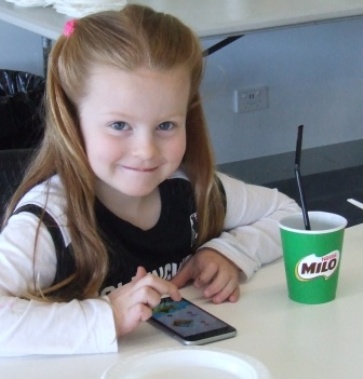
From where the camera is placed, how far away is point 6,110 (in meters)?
2.29


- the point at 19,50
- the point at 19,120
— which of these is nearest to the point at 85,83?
the point at 19,120

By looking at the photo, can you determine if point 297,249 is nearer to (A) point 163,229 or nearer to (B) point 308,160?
(A) point 163,229

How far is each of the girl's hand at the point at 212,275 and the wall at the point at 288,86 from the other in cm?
243

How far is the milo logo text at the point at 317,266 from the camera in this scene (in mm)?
1161

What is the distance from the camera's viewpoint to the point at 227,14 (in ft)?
8.86

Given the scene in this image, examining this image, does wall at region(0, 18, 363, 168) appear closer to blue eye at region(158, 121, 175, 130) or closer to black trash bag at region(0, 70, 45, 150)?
black trash bag at region(0, 70, 45, 150)

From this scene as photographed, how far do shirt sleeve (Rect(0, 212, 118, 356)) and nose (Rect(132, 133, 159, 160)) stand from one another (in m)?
0.20

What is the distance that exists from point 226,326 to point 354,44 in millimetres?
3182

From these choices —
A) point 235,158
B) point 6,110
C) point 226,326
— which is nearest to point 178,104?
point 226,326

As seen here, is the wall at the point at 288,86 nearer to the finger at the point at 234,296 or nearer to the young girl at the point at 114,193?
the young girl at the point at 114,193

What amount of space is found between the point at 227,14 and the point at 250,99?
1.21 meters

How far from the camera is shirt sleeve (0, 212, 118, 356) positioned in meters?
1.03

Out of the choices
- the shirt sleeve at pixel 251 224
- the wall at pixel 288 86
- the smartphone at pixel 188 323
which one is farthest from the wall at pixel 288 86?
the smartphone at pixel 188 323

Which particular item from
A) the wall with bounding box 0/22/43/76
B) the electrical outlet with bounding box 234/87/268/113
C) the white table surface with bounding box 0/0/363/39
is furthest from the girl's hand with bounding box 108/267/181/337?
the electrical outlet with bounding box 234/87/268/113
